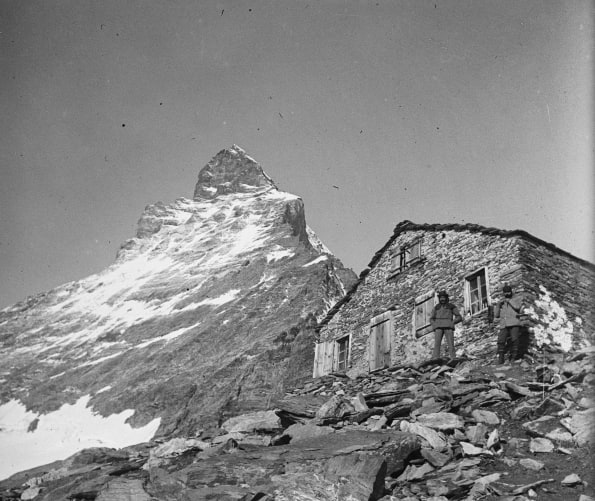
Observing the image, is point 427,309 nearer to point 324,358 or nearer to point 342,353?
point 342,353

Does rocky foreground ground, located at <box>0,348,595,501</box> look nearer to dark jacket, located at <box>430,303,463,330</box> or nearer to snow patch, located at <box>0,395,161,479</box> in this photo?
dark jacket, located at <box>430,303,463,330</box>

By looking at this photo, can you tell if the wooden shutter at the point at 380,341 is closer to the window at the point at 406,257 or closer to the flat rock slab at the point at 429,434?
the window at the point at 406,257

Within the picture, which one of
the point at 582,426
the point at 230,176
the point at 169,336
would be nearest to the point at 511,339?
the point at 582,426

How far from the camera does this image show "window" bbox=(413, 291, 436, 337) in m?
14.9

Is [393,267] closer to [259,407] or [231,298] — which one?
[259,407]

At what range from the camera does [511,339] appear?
11.2 meters

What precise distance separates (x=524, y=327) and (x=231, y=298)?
50888 millimetres

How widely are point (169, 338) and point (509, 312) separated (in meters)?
47.7

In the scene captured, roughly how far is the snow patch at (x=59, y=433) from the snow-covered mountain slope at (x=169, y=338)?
13 centimetres

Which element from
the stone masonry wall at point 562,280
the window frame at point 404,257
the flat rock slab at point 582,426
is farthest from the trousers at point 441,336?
the flat rock slab at point 582,426

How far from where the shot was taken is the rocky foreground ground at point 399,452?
5.78m

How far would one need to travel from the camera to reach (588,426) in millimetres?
6203

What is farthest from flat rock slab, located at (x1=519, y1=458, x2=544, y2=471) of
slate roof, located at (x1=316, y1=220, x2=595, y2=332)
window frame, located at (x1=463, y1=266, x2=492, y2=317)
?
slate roof, located at (x1=316, y1=220, x2=595, y2=332)

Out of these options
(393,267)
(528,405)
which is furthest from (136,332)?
(528,405)
